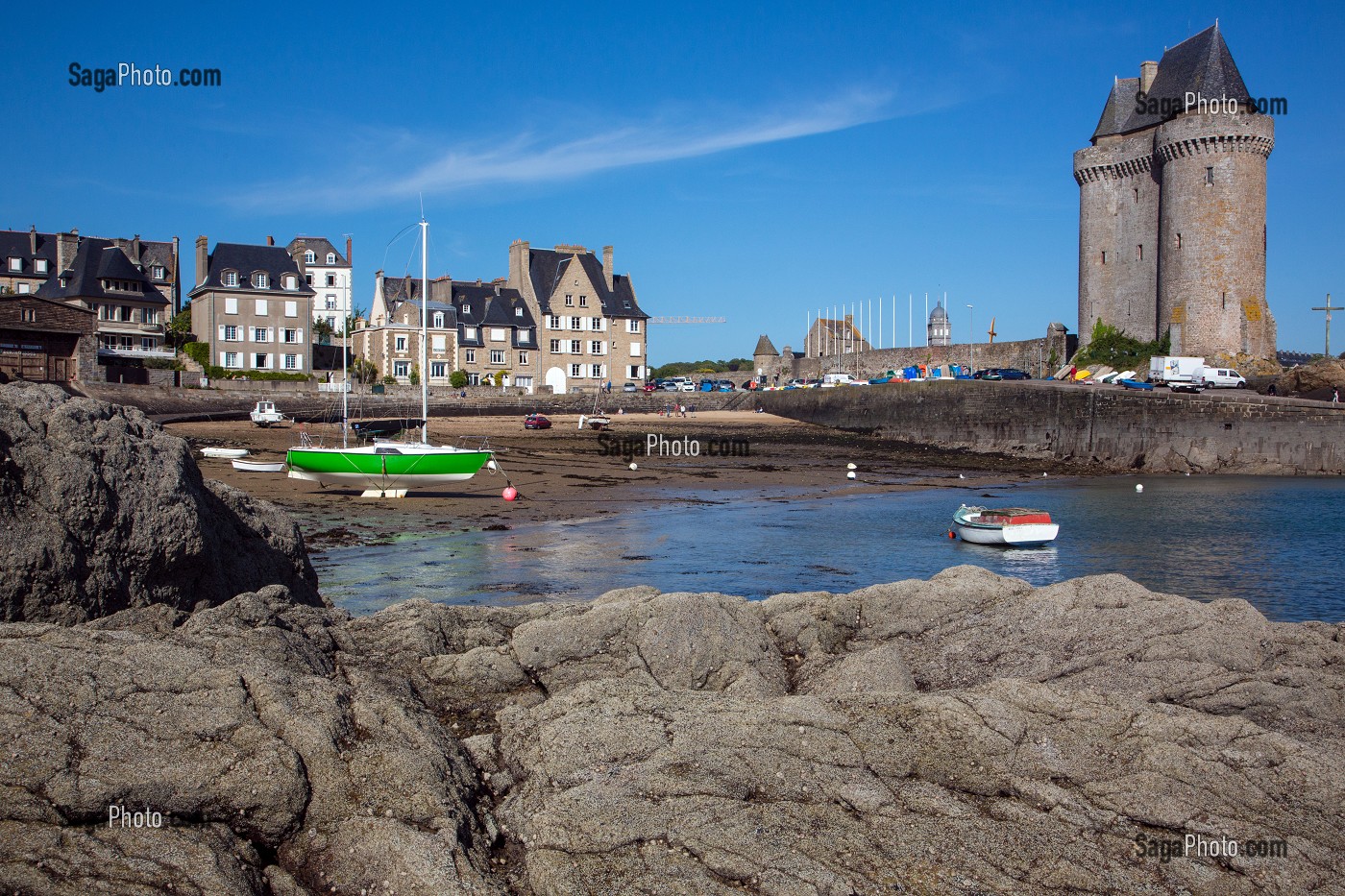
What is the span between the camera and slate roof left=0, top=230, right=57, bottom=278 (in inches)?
2808

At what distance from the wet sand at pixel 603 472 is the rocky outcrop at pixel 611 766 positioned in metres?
12.9

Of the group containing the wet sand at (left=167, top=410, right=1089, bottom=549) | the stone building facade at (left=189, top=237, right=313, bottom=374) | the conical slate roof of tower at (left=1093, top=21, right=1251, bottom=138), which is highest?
the conical slate roof of tower at (left=1093, top=21, right=1251, bottom=138)

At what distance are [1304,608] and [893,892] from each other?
13.3 metres

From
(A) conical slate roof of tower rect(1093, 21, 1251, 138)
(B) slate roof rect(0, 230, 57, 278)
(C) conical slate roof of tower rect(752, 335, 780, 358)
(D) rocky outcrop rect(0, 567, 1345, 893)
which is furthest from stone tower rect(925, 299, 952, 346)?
(D) rocky outcrop rect(0, 567, 1345, 893)

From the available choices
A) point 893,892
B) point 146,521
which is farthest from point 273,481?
point 893,892

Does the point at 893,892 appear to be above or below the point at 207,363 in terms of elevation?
below

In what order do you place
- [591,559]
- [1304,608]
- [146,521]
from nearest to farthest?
1. [146,521]
2. [1304,608]
3. [591,559]

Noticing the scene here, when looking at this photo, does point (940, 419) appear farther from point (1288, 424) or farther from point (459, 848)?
point (459, 848)

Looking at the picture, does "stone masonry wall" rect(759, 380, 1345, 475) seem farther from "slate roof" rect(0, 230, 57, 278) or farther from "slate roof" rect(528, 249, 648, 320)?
"slate roof" rect(0, 230, 57, 278)

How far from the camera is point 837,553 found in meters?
19.0

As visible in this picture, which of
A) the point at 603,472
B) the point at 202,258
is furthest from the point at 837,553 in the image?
the point at 202,258

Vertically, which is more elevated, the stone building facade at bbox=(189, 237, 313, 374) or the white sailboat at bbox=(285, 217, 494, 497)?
the stone building facade at bbox=(189, 237, 313, 374)

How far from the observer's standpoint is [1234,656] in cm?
740

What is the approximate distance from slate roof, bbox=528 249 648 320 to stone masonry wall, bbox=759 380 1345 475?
33234 millimetres
